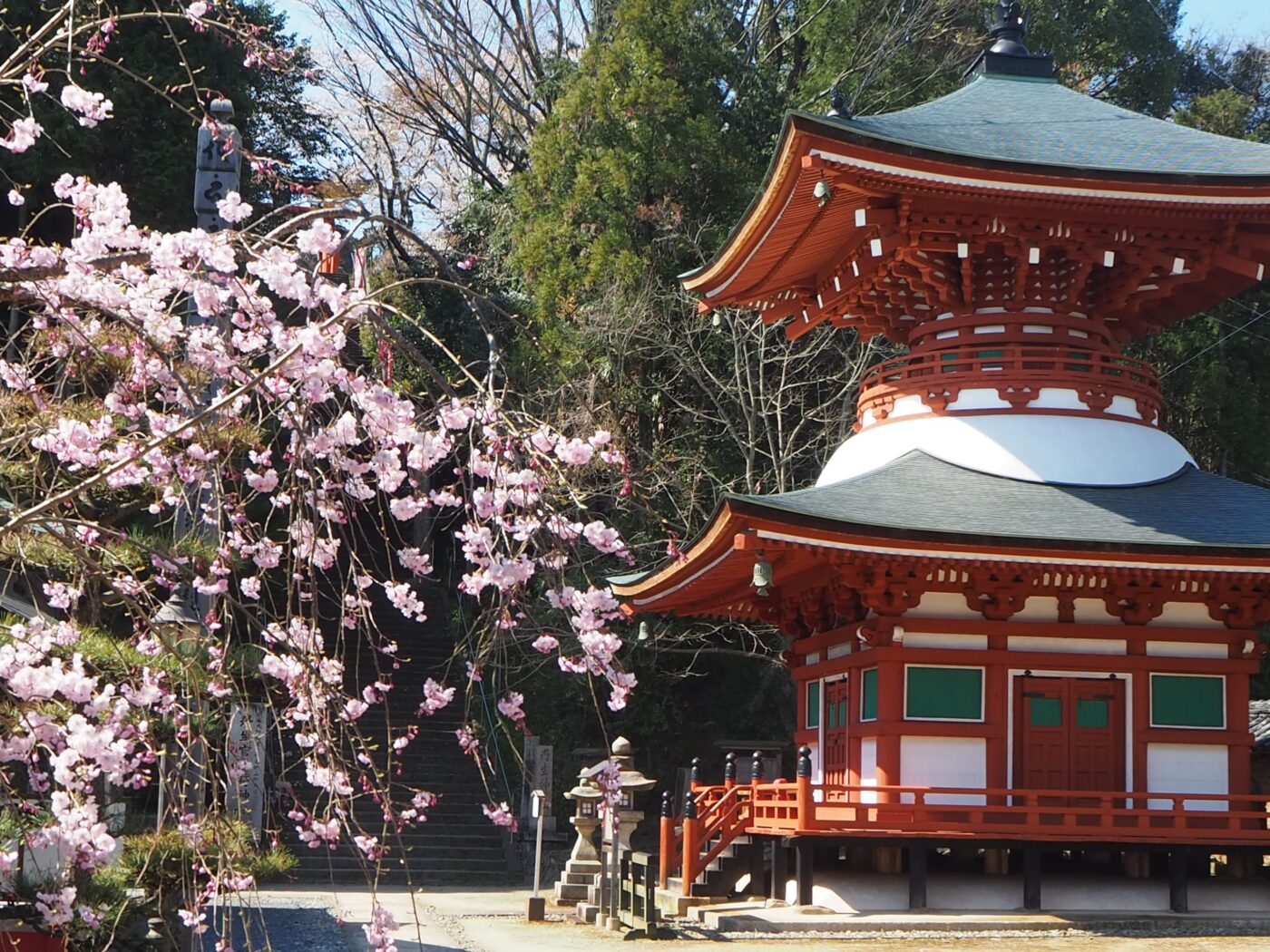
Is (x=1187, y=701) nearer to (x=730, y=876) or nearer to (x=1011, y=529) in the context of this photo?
(x=1011, y=529)

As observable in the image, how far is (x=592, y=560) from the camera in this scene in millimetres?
22297

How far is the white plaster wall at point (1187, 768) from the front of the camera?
1380 cm

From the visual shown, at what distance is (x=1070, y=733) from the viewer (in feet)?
45.2

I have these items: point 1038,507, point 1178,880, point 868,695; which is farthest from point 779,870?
point 1038,507

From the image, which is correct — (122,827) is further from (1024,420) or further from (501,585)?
(1024,420)

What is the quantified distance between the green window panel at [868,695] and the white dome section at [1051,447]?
2.30 m

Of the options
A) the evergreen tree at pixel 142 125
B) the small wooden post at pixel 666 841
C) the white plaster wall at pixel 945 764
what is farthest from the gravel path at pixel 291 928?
the evergreen tree at pixel 142 125

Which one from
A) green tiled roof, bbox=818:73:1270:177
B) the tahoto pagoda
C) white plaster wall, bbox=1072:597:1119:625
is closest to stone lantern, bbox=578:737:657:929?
the tahoto pagoda

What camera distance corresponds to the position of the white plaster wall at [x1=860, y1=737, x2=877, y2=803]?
1381 cm

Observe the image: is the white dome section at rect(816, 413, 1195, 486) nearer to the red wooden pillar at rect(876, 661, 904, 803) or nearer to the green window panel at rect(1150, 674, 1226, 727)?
the green window panel at rect(1150, 674, 1226, 727)

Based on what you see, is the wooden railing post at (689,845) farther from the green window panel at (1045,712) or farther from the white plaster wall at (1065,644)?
the white plaster wall at (1065,644)

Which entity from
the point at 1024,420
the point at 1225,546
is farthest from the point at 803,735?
the point at 1225,546

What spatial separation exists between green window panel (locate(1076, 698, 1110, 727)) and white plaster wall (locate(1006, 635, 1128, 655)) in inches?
17.7

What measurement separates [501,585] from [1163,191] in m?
10.4
